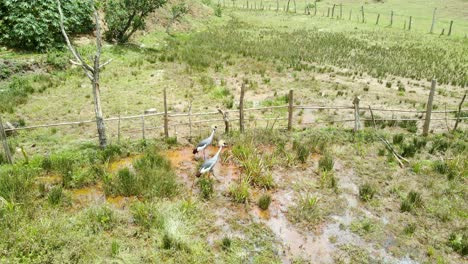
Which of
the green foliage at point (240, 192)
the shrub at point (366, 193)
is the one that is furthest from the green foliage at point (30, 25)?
the shrub at point (366, 193)

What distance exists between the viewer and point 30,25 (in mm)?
14617

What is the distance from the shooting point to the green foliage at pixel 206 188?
763cm

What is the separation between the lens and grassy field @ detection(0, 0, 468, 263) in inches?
248

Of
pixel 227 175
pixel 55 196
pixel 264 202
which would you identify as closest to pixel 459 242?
pixel 264 202

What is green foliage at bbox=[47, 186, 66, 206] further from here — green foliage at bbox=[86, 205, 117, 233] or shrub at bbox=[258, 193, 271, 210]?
shrub at bbox=[258, 193, 271, 210]

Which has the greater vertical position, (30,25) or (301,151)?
(30,25)

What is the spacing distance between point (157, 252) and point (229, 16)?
3205 cm

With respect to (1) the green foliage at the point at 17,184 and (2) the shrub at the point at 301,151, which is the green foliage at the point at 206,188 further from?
(1) the green foliage at the point at 17,184

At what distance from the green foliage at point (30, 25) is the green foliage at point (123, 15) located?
8.55 ft

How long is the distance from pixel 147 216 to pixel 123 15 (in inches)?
557

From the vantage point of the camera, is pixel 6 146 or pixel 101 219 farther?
pixel 6 146

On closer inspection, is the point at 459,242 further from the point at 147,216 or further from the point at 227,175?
the point at 147,216

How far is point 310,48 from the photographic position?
2223 cm

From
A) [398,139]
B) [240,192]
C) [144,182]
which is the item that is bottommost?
[240,192]
